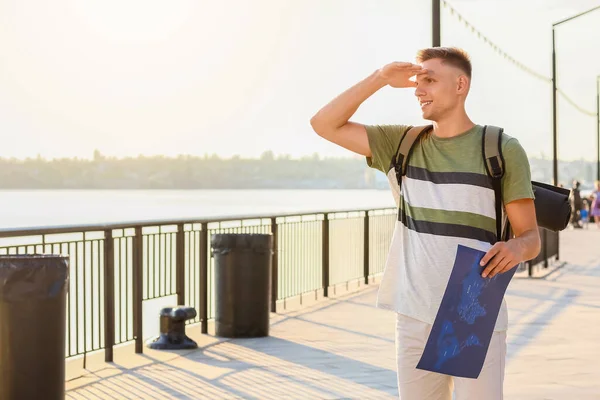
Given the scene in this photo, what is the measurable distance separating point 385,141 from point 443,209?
377mm

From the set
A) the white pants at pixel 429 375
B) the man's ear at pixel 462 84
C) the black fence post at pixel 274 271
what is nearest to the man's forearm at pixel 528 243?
the white pants at pixel 429 375

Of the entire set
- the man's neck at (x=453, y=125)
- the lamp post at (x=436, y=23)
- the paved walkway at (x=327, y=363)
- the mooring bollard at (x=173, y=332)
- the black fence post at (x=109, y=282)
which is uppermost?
the lamp post at (x=436, y=23)

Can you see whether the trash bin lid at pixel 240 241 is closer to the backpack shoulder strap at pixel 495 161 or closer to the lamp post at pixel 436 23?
the lamp post at pixel 436 23

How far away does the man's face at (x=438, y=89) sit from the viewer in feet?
12.6

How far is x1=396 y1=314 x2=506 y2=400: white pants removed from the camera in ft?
12.5

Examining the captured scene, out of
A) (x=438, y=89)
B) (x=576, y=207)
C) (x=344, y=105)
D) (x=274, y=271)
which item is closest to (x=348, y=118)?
(x=344, y=105)

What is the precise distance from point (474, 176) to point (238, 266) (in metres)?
7.94

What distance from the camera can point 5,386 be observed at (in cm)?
671

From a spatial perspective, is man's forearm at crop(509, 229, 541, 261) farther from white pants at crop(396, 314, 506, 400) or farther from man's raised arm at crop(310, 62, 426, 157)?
man's raised arm at crop(310, 62, 426, 157)

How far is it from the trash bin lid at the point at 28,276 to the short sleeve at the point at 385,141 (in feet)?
10.5

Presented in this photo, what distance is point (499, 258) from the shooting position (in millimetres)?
3660

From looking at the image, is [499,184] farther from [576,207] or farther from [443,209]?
[576,207]

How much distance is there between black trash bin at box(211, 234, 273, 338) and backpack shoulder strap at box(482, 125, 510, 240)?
25.9ft

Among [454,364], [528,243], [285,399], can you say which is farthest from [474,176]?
[285,399]
